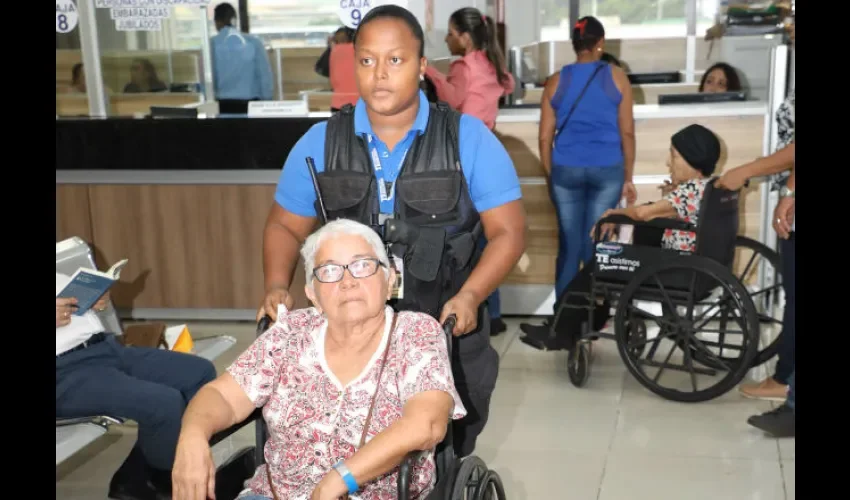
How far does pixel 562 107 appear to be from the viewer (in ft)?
16.1

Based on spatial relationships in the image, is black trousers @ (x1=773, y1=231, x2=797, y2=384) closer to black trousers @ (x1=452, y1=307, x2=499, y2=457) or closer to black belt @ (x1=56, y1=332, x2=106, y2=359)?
black trousers @ (x1=452, y1=307, x2=499, y2=457)

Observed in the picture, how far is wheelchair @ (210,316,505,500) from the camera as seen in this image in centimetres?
204

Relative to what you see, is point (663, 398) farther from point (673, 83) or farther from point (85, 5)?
point (673, 83)

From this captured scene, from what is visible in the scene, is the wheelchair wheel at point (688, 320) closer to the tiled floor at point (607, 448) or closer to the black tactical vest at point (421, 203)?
the tiled floor at point (607, 448)

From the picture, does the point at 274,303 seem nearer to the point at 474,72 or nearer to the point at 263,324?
the point at 263,324

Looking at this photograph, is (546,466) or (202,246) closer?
(546,466)

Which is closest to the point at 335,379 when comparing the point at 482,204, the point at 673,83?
the point at 482,204

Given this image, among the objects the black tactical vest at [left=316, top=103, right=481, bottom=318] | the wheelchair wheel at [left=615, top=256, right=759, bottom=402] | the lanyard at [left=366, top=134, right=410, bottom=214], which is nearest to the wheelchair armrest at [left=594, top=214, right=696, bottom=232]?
the wheelchair wheel at [left=615, top=256, right=759, bottom=402]

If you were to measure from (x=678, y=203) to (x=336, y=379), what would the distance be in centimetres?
244

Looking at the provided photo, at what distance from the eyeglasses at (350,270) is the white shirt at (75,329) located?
1.23 metres

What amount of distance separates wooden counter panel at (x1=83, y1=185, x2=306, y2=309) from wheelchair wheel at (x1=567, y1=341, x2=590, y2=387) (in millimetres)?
1560

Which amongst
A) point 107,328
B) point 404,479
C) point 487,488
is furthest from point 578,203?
point 404,479

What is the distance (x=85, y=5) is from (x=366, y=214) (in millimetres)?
3983
